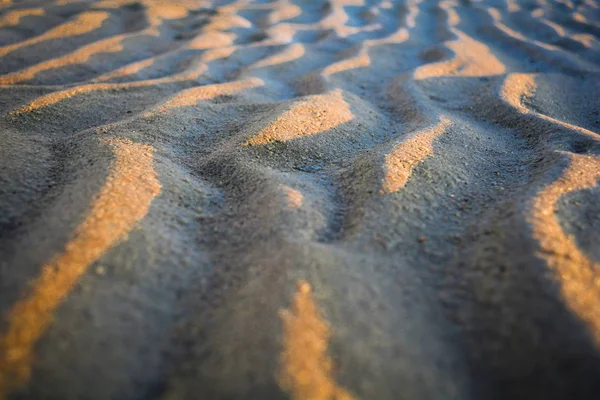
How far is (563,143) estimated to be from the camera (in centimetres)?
103

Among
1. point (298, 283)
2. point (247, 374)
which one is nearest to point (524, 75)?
point (298, 283)

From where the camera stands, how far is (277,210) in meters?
0.75

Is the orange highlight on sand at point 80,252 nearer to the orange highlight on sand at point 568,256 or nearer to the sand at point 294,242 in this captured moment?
the sand at point 294,242

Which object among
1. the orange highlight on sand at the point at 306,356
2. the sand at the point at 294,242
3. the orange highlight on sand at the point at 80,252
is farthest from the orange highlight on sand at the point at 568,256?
the orange highlight on sand at the point at 80,252

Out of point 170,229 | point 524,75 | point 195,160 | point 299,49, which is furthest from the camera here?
point 299,49

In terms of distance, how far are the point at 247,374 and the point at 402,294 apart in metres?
0.28

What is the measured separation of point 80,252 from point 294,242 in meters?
0.36

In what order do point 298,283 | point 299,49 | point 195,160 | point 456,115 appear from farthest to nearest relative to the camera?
1. point 299,49
2. point 456,115
3. point 195,160
4. point 298,283

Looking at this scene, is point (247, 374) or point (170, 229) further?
point (170, 229)

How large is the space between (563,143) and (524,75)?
0.74 meters

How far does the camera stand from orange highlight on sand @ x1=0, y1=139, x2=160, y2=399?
1.58 feet

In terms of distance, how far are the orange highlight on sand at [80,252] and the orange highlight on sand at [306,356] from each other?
0.33 meters

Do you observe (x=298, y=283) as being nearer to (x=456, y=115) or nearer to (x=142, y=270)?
(x=142, y=270)

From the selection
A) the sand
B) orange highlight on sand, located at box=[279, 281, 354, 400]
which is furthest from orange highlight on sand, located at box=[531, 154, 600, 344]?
orange highlight on sand, located at box=[279, 281, 354, 400]
